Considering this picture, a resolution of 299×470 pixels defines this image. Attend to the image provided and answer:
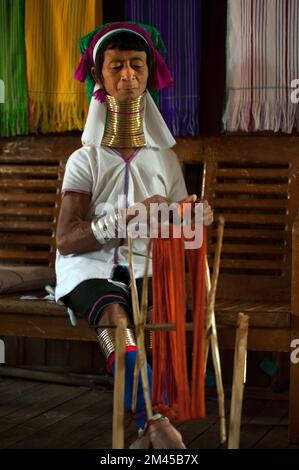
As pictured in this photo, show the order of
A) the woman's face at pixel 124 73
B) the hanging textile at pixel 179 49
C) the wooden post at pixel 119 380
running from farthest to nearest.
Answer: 1. the hanging textile at pixel 179 49
2. the woman's face at pixel 124 73
3. the wooden post at pixel 119 380

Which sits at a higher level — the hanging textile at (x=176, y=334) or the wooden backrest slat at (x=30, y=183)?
the wooden backrest slat at (x=30, y=183)

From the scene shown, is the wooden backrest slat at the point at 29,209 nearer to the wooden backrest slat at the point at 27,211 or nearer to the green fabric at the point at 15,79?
the wooden backrest slat at the point at 27,211

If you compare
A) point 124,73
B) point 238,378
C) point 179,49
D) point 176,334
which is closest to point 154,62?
point 124,73

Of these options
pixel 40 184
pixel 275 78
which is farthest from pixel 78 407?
pixel 275 78

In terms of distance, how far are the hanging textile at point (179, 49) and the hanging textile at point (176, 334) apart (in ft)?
5.38

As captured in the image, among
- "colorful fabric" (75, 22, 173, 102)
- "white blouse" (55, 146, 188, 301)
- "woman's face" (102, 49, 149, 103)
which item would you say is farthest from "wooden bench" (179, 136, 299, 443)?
"woman's face" (102, 49, 149, 103)

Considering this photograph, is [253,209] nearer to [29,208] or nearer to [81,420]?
[29,208]

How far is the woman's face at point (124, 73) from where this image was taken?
3.62m

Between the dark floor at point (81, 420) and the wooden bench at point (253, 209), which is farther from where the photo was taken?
the wooden bench at point (253, 209)

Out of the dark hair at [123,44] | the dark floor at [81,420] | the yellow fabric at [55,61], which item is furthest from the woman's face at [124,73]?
the dark floor at [81,420]

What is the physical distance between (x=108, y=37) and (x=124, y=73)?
163mm

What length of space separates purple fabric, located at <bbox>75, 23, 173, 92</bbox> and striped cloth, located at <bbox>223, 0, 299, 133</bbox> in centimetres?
49

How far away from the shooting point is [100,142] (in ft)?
12.1

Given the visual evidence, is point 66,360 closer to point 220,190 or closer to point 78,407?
point 78,407
